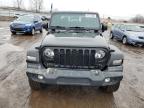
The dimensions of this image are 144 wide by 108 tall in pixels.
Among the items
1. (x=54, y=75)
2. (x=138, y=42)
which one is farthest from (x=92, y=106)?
(x=138, y=42)

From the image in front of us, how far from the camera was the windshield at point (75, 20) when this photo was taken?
7352 mm

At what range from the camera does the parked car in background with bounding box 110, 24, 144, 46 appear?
1683 cm

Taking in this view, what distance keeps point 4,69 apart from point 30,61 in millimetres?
2838

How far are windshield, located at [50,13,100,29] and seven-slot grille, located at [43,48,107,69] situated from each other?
6.49ft

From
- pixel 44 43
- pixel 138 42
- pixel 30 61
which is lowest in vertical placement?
pixel 138 42

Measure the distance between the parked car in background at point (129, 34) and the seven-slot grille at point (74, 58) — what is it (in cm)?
1190

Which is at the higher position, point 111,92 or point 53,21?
point 53,21

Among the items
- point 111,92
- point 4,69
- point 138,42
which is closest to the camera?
point 111,92

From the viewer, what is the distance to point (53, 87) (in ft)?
21.5

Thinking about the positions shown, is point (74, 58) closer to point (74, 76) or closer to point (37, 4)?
point (74, 76)

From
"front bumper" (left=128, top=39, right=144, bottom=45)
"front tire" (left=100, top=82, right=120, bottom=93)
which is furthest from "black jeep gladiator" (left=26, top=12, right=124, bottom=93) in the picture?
"front bumper" (left=128, top=39, right=144, bottom=45)

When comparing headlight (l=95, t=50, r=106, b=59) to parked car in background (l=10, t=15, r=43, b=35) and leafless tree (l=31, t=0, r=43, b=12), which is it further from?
leafless tree (l=31, t=0, r=43, b=12)

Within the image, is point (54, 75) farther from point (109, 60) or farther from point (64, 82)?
point (109, 60)

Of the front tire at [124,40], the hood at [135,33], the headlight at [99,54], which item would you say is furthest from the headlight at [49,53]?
the front tire at [124,40]
